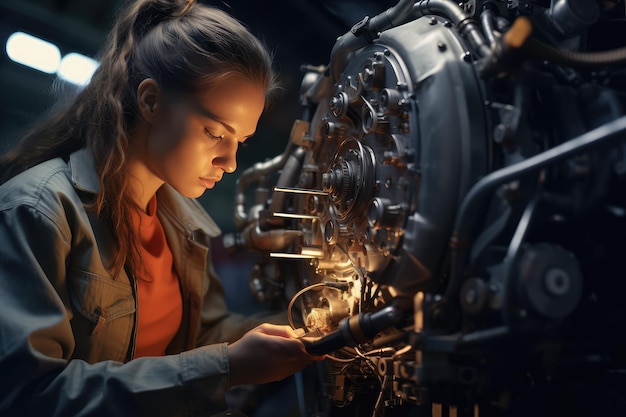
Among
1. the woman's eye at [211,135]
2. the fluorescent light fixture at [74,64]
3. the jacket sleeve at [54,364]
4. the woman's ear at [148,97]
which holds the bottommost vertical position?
the jacket sleeve at [54,364]

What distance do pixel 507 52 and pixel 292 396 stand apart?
141cm

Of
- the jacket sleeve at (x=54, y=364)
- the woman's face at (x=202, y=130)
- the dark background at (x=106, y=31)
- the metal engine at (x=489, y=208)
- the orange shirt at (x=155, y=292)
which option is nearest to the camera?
the metal engine at (x=489, y=208)

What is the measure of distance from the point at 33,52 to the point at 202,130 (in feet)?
3.41

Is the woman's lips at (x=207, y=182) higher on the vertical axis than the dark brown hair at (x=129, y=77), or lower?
lower

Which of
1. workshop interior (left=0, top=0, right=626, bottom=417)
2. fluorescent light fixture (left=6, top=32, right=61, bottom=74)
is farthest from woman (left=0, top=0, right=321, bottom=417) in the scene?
fluorescent light fixture (left=6, top=32, right=61, bottom=74)

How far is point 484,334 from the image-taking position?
0.82 m

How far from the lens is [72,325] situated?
3.92ft

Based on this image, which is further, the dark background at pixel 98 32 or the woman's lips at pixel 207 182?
the dark background at pixel 98 32

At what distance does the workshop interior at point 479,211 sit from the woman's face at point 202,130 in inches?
7.8

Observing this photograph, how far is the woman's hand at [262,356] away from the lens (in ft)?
3.58

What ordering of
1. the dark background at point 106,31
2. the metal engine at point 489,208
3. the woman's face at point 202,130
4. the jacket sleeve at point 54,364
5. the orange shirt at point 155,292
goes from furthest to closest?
the dark background at point 106,31, the orange shirt at point 155,292, the woman's face at point 202,130, the jacket sleeve at point 54,364, the metal engine at point 489,208

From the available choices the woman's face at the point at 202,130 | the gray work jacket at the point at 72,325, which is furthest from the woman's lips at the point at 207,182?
the gray work jacket at the point at 72,325

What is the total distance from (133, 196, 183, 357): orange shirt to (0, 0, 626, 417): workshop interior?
1.38 feet

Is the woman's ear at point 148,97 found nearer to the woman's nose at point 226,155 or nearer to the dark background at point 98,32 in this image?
the woman's nose at point 226,155
